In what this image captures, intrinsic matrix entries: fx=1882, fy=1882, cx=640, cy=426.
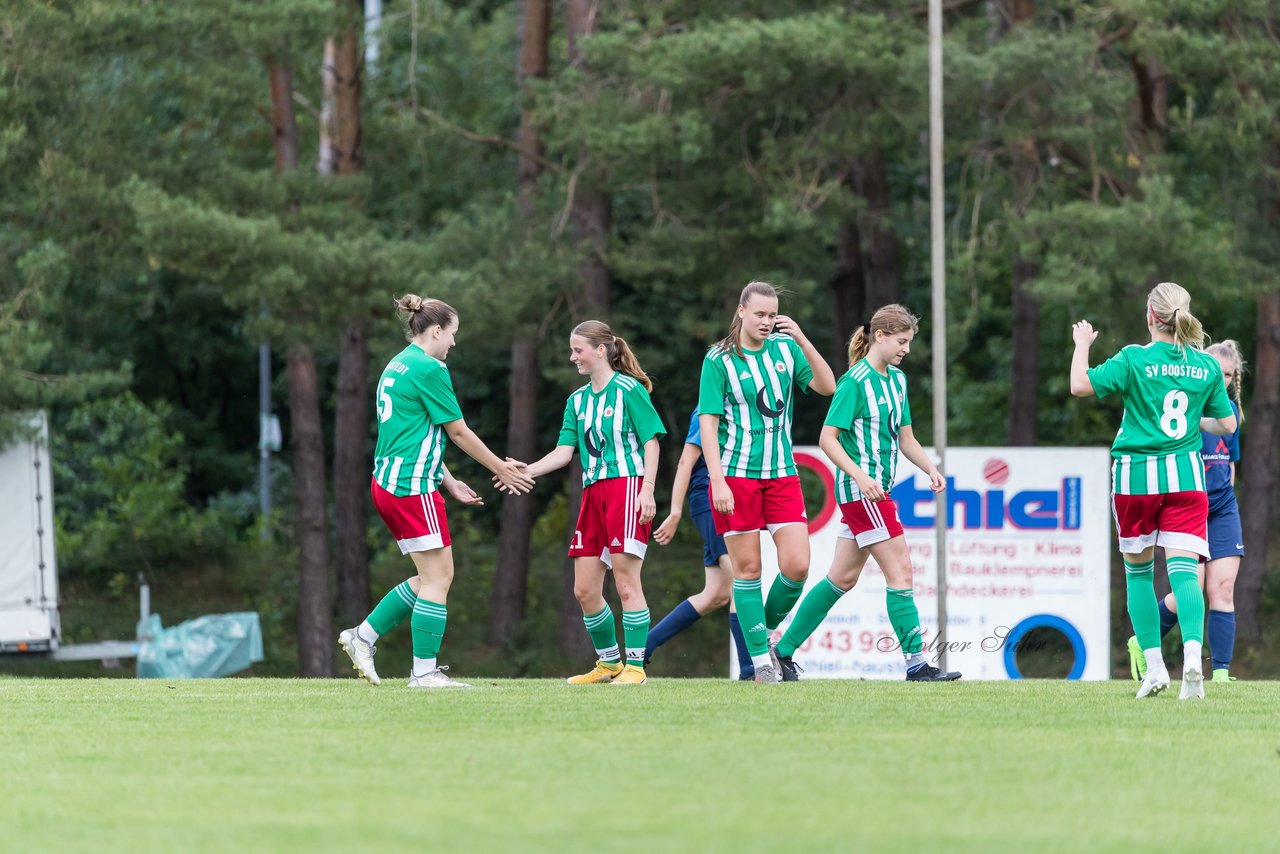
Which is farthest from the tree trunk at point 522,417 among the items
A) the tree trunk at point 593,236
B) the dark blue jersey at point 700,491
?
the dark blue jersey at point 700,491

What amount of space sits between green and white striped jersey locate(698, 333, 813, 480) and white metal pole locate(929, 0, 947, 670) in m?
6.91

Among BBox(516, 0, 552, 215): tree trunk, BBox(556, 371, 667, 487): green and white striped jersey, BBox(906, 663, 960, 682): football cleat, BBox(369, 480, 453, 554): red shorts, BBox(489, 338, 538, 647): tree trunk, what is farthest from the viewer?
BBox(489, 338, 538, 647): tree trunk

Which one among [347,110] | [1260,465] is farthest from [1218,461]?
[347,110]

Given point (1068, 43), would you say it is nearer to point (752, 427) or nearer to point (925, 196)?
point (925, 196)

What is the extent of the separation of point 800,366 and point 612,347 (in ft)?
3.36

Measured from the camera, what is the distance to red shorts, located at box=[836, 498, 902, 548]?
10.0 meters

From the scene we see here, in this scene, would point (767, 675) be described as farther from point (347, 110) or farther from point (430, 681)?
point (347, 110)

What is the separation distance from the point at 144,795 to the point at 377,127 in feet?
65.0

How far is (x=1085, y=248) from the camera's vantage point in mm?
20094

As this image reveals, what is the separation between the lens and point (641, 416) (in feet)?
32.4

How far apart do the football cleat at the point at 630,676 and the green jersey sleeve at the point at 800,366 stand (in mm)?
1809

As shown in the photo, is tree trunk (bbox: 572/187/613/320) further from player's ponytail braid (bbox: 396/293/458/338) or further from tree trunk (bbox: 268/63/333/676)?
player's ponytail braid (bbox: 396/293/458/338)

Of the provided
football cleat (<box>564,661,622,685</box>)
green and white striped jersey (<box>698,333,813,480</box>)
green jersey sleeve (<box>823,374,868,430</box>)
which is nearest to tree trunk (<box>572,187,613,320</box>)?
football cleat (<box>564,661,622,685</box>)

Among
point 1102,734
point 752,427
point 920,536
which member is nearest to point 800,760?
point 1102,734
